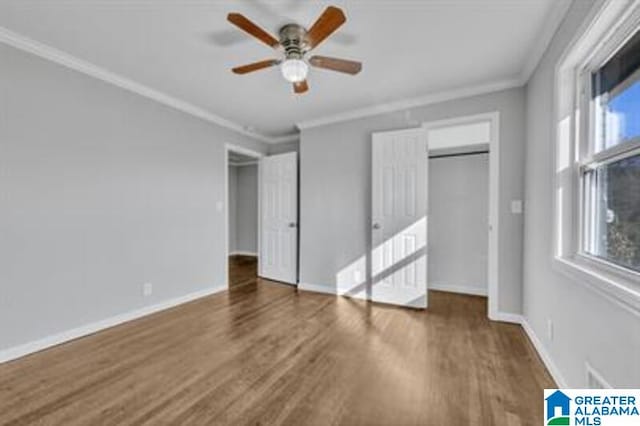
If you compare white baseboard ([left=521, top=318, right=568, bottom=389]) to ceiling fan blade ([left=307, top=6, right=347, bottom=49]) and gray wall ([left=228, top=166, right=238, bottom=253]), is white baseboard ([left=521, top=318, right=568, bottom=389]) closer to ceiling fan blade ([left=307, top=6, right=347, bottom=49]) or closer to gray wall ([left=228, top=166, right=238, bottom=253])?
ceiling fan blade ([left=307, top=6, right=347, bottom=49])

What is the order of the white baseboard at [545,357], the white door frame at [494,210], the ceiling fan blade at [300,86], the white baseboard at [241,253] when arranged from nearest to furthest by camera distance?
the white baseboard at [545,357] < the ceiling fan blade at [300,86] < the white door frame at [494,210] < the white baseboard at [241,253]

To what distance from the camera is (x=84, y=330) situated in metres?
2.62

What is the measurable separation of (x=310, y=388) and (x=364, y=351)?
2.20 feet

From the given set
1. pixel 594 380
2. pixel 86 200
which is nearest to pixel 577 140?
pixel 594 380

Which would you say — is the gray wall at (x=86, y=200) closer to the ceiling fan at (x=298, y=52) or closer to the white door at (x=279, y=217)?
the white door at (x=279, y=217)

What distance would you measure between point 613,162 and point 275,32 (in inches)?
92.1

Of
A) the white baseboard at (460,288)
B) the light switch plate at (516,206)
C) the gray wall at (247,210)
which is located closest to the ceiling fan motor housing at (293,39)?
the light switch plate at (516,206)

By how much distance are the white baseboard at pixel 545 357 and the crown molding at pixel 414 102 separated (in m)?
2.46

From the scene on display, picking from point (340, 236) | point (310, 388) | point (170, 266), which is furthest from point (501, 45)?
point (170, 266)

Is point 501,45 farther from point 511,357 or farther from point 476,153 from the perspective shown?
point 511,357

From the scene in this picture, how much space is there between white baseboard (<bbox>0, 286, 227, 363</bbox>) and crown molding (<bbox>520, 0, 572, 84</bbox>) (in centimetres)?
454

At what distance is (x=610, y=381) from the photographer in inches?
50.4

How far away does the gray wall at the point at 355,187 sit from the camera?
2.95 metres

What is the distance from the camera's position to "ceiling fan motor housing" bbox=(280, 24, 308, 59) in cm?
202
